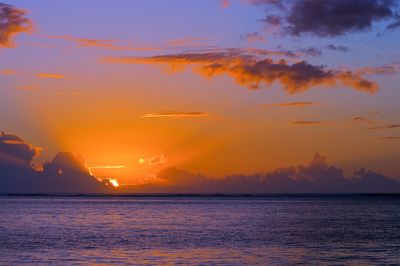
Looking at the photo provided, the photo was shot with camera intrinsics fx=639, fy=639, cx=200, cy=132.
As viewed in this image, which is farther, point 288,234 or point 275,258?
point 288,234

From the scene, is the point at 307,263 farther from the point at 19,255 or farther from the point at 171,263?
the point at 19,255

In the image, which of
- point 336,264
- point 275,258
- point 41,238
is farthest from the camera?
point 41,238

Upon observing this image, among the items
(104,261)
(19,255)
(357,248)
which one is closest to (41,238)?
(19,255)

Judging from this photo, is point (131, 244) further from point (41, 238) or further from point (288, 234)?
point (288, 234)

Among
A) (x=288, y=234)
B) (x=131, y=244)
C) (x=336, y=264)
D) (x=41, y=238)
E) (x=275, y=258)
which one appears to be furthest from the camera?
(x=288, y=234)

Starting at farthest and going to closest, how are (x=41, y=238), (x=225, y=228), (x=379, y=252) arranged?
(x=225, y=228)
(x=41, y=238)
(x=379, y=252)

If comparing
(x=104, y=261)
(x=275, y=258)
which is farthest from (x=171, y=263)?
(x=275, y=258)

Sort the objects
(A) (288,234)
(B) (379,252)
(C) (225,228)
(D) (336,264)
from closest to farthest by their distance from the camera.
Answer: (D) (336,264) → (B) (379,252) → (A) (288,234) → (C) (225,228)

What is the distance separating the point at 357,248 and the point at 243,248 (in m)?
9.46

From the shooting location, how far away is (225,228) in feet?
255

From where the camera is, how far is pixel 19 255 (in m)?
47.3

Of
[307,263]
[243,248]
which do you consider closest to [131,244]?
[243,248]

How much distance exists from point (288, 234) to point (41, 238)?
25385mm

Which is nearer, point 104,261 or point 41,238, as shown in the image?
point 104,261
